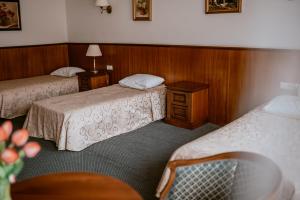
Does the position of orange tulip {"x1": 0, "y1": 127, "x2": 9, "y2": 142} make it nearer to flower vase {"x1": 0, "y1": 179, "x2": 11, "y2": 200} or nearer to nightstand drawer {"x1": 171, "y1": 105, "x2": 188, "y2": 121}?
flower vase {"x1": 0, "y1": 179, "x2": 11, "y2": 200}

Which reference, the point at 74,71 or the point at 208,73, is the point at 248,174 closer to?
the point at 208,73

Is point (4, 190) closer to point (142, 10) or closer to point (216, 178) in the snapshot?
point (216, 178)

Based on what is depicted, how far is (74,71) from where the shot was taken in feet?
17.5

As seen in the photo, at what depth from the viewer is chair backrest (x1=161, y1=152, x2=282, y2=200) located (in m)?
1.48

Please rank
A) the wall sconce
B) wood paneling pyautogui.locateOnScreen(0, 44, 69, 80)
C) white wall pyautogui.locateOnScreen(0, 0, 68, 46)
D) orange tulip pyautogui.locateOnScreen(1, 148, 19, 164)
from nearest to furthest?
orange tulip pyautogui.locateOnScreen(1, 148, 19, 164)
the wall sconce
wood paneling pyautogui.locateOnScreen(0, 44, 69, 80)
white wall pyautogui.locateOnScreen(0, 0, 68, 46)

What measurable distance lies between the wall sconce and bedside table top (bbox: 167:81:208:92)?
182 centimetres

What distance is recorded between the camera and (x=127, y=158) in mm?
3201

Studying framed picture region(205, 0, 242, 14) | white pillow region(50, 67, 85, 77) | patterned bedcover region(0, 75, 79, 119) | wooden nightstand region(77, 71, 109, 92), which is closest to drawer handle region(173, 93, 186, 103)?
framed picture region(205, 0, 242, 14)

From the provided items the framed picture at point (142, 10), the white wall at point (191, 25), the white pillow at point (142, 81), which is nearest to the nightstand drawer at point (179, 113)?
the white pillow at point (142, 81)

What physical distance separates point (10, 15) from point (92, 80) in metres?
1.79

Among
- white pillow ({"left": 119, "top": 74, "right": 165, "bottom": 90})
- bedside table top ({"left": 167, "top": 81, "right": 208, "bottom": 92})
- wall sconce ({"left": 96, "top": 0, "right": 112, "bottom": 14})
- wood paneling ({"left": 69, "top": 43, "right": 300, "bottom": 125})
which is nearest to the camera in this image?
wood paneling ({"left": 69, "top": 43, "right": 300, "bottom": 125})

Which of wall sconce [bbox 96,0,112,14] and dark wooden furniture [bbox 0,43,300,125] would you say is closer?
dark wooden furniture [bbox 0,43,300,125]

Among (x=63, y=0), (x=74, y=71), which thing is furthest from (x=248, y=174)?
(x=63, y=0)

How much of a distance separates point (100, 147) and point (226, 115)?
1.67m
